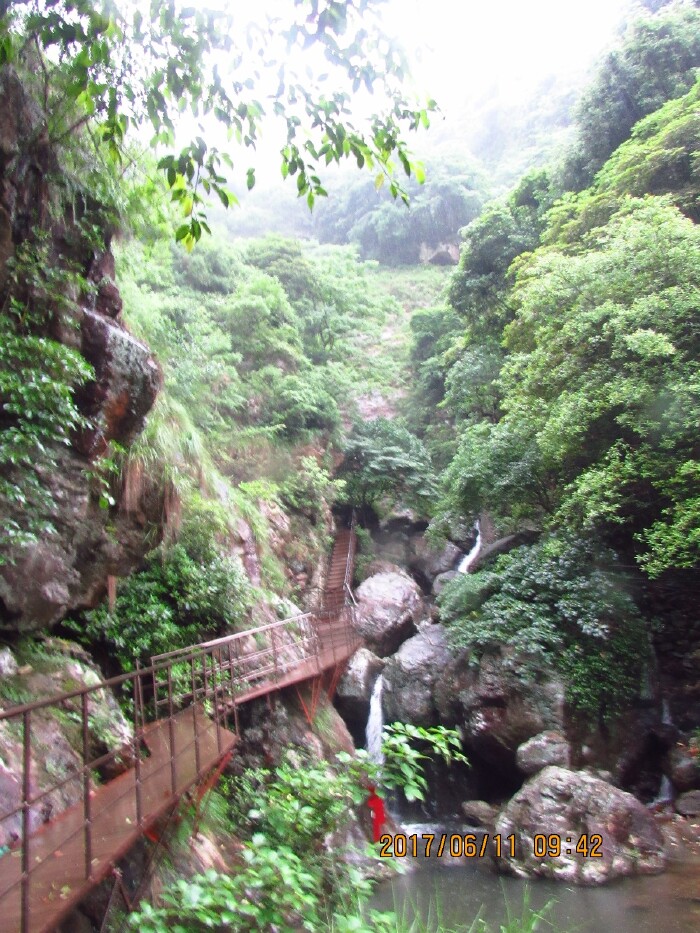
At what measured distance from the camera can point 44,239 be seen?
510 centimetres

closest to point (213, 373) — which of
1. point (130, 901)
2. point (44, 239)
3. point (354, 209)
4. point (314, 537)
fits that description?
point (314, 537)

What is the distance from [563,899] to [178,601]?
527 cm

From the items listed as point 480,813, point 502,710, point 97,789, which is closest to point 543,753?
point 502,710

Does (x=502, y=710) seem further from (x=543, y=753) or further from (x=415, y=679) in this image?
(x=415, y=679)

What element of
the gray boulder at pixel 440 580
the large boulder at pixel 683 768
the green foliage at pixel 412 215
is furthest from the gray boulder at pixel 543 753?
the green foliage at pixel 412 215

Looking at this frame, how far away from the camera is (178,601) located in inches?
282

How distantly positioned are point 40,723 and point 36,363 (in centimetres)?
268

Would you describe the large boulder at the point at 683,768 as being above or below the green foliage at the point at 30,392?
below

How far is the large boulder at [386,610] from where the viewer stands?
44.3 ft

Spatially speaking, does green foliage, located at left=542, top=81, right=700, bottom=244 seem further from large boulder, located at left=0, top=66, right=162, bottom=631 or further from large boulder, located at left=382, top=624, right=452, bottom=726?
large boulder, located at left=0, top=66, right=162, bottom=631

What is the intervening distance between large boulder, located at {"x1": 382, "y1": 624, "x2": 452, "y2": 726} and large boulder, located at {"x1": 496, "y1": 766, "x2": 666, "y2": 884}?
124 inches

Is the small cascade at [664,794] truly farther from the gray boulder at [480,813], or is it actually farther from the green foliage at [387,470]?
the green foliage at [387,470]

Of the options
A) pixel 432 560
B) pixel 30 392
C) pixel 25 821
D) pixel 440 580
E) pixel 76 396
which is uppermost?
pixel 76 396

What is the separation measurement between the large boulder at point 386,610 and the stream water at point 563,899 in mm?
6292
